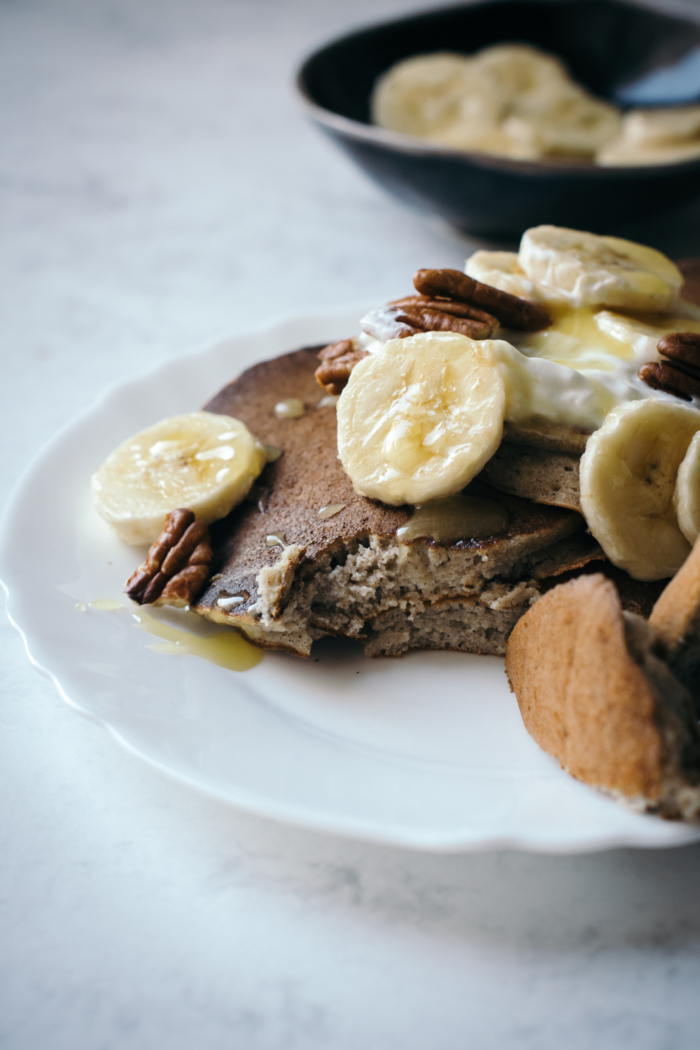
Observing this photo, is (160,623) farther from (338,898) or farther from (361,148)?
(361,148)

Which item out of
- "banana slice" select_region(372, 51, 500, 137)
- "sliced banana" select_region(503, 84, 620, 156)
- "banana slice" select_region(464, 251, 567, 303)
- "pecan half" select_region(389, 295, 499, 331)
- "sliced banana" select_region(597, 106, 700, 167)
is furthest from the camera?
"banana slice" select_region(372, 51, 500, 137)

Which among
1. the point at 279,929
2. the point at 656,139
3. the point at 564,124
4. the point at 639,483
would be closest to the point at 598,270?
the point at 639,483

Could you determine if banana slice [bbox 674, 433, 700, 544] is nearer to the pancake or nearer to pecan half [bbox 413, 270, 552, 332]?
the pancake

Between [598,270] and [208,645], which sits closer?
[208,645]

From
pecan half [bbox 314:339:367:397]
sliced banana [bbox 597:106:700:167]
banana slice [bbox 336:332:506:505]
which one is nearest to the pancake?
banana slice [bbox 336:332:506:505]

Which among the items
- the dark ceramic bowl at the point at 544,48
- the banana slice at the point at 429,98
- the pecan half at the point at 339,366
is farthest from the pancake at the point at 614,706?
the banana slice at the point at 429,98

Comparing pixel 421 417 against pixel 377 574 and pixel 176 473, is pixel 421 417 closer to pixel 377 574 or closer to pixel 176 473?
pixel 377 574

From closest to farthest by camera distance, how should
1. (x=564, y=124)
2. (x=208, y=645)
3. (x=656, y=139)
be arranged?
(x=208, y=645) < (x=656, y=139) < (x=564, y=124)

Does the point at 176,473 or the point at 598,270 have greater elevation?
the point at 598,270
